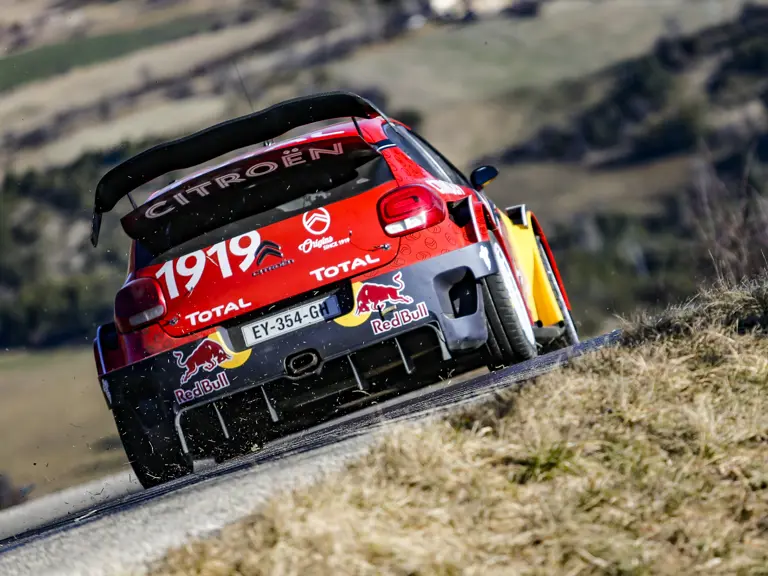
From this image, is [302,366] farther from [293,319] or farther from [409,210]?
[409,210]

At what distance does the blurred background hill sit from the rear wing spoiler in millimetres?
15505

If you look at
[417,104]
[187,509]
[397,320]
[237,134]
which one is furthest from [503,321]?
[417,104]

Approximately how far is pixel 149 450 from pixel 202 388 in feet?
1.35

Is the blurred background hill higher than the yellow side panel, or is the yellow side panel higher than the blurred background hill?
the blurred background hill

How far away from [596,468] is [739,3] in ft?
274

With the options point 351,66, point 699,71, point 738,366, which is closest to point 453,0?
point 351,66

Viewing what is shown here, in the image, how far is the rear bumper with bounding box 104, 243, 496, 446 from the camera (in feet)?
18.9

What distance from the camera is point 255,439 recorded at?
593 cm

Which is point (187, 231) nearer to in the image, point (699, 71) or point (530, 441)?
point (530, 441)

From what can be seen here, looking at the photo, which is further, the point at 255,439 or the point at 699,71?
the point at 699,71

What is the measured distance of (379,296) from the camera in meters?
5.75

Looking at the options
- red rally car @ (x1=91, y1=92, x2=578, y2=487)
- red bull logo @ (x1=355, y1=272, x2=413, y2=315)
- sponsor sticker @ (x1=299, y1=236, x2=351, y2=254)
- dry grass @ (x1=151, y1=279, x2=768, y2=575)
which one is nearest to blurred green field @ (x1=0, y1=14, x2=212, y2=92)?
red rally car @ (x1=91, y1=92, x2=578, y2=487)

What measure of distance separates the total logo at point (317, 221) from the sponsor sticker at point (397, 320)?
470 mm

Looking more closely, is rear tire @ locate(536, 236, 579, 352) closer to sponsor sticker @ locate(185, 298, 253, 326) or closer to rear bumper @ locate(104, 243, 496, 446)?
rear bumper @ locate(104, 243, 496, 446)
